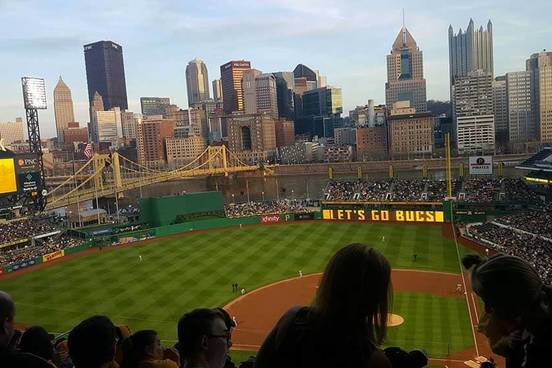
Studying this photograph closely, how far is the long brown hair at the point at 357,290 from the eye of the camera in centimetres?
234

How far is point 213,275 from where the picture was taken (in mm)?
32125

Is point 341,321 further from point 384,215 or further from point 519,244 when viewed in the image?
point 384,215

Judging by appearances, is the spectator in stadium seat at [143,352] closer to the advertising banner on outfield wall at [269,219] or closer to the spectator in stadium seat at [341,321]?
the spectator in stadium seat at [341,321]

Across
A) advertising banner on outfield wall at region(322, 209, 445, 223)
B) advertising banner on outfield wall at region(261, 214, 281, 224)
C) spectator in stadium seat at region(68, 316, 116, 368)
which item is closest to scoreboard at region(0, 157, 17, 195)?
advertising banner on outfield wall at region(261, 214, 281, 224)

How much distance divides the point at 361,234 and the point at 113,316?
22.8m

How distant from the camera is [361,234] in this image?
138 ft

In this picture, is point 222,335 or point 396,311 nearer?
point 222,335

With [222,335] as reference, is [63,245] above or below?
below

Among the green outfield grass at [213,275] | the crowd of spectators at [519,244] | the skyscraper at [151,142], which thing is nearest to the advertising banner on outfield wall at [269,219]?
the green outfield grass at [213,275]

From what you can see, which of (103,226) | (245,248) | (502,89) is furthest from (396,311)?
(502,89)

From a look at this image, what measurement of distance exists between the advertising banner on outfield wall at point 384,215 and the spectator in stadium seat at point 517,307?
44485 millimetres

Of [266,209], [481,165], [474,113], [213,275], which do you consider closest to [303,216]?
[266,209]

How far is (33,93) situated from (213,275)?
3769 centimetres

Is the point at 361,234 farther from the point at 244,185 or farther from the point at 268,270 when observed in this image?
the point at 244,185
